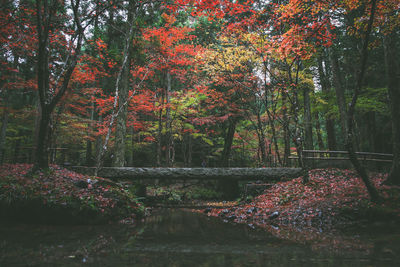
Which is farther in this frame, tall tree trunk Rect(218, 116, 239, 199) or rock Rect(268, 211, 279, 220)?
tall tree trunk Rect(218, 116, 239, 199)

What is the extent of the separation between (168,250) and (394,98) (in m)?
8.41

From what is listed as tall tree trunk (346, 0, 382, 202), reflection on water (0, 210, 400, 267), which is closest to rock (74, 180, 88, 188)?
reflection on water (0, 210, 400, 267)

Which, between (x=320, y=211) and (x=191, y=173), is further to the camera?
(x=191, y=173)

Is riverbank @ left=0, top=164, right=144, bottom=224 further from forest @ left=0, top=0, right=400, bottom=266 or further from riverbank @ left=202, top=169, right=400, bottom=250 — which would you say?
riverbank @ left=202, top=169, right=400, bottom=250

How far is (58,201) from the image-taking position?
5.69 m

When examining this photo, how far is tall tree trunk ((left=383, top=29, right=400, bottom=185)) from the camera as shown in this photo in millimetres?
6914

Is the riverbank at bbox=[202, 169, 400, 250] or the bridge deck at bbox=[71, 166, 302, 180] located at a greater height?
the bridge deck at bbox=[71, 166, 302, 180]

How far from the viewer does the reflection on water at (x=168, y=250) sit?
2.83 m

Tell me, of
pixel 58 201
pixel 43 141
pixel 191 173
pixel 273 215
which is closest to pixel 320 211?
pixel 273 215

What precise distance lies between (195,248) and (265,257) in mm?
1157

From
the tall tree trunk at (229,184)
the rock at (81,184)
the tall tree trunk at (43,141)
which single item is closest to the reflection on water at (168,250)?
the rock at (81,184)

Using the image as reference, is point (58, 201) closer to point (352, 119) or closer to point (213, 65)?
point (352, 119)

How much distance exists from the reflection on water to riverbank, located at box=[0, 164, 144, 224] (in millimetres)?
633

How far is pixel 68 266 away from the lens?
2.59 metres
